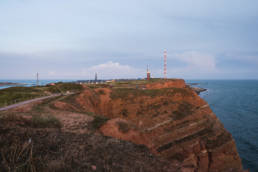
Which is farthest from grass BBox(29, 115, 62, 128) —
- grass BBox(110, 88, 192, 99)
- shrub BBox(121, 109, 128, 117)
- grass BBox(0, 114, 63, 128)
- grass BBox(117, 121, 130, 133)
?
grass BBox(110, 88, 192, 99)

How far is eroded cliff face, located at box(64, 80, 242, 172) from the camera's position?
19.1 m

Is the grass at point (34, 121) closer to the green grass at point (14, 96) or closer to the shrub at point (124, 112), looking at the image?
the green grass at point (14, 96)

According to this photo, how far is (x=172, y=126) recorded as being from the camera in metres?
22.0

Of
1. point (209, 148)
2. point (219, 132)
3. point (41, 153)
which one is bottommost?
point (209, 148)

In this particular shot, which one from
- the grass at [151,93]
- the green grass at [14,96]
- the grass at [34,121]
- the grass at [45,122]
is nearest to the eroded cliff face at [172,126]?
the grass at [151,93]

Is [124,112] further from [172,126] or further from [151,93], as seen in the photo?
[172,126]

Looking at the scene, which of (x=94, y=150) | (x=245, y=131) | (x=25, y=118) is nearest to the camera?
(x=94, y=150)

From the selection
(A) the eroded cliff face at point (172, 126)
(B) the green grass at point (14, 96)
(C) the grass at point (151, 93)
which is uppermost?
(C) the grass at point (151, 93)

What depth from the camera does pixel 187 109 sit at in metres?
25.8

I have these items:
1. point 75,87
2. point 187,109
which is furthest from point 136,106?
point 75,87

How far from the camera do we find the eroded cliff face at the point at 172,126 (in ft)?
62.5

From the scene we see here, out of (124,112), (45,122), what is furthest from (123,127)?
Result: (124,112)

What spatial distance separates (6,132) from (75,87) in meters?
39.7

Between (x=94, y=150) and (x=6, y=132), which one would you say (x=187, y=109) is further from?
(x=6, y=132)
